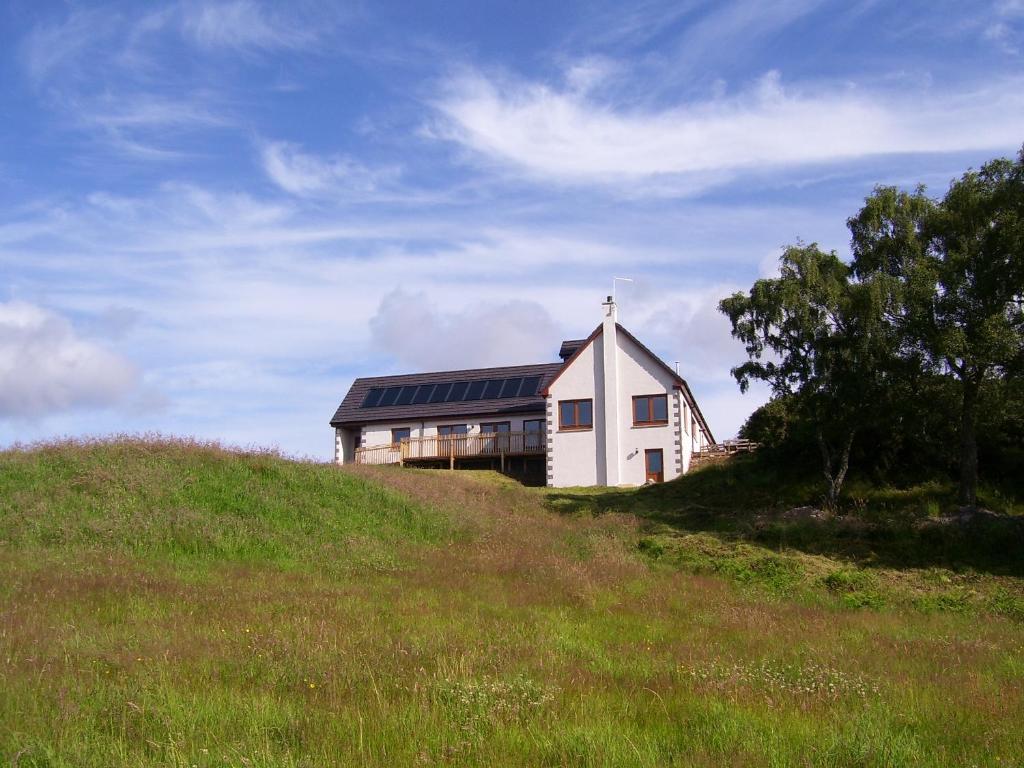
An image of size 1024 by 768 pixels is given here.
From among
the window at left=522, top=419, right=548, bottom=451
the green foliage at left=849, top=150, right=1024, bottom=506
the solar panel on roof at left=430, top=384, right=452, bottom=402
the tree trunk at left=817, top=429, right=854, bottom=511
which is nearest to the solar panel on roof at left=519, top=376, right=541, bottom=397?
the window at left=522, top=419, right=548, bottom=451

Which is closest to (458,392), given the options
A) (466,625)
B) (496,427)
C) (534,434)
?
(496,427)

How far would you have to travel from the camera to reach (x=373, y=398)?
47938 millimetres

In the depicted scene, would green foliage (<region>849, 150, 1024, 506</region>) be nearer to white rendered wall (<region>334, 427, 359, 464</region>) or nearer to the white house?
the white house

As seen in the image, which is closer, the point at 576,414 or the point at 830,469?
the point at 830,469

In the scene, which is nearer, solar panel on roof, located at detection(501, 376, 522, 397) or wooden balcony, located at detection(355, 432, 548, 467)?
wooden balcony, located at detection(355, 432, 548, 467)

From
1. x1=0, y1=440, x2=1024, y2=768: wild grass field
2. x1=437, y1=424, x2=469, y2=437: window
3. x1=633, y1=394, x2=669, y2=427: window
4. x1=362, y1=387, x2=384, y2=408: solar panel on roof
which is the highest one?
x1=362, y1=387, x2=384, y2=408: solar panel on roof

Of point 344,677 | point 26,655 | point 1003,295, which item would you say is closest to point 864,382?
point 1003,295

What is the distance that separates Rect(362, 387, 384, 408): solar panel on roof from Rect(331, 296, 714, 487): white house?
0.18 feet

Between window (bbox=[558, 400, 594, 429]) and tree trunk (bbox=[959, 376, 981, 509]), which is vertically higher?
window (bbox=[558, 400, 594, 429])

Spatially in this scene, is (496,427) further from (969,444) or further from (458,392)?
(969,444)

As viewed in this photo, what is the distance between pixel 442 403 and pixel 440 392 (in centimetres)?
125

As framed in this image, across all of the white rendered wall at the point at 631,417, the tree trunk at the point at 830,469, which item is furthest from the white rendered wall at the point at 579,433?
the tree trunk at the point at 830,469

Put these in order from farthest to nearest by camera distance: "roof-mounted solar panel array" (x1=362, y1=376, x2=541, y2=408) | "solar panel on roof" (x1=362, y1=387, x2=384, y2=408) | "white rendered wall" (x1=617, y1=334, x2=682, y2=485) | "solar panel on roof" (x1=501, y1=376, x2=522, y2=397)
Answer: "solar panel on roof" (x1=362, y1=387, x2=384, y2=408), "roof-mounted solar panel array" (x1=362, y1=376, x2=541, y2=408), "solar panel on roof" (x1=501, y1=376, x2=522, y2=397), "white rendered wall" (x1=617, y1=334, x2=682, y2=485)

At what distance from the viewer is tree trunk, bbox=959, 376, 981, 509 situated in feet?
73.5
